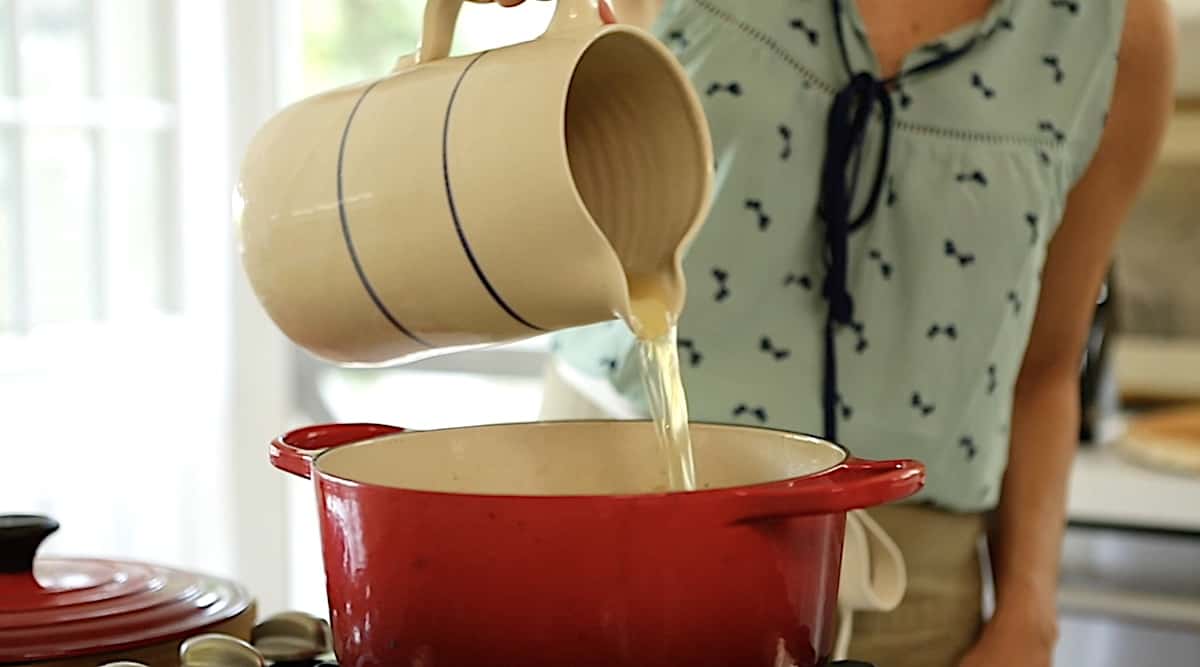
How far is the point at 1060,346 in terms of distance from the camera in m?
1.10

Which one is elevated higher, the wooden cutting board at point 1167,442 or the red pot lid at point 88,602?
the red pot lid at point 88,602

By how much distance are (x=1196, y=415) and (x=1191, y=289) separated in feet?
0.74

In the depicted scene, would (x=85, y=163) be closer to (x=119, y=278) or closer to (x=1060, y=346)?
(x=119, y=278)

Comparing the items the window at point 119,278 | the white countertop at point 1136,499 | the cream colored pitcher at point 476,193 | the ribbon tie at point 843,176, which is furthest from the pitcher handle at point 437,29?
the window at point 119,278

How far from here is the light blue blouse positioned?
0.94m

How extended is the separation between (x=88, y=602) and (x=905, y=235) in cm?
58

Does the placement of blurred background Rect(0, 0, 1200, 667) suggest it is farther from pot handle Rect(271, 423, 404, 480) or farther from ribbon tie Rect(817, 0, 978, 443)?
pot handle Rect(271, 423, 404, 480)

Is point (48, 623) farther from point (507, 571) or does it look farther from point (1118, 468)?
point (1118, 468)

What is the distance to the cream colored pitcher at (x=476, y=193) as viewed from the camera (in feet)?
1.83

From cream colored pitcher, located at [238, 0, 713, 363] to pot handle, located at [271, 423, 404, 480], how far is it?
0.12 ft

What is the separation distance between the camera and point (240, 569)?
99.6 inches

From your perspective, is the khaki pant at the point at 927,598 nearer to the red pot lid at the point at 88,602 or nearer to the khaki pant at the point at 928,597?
the khaki pant at the point at 928,597

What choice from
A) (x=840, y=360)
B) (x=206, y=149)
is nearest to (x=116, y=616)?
(x=840, y=360)

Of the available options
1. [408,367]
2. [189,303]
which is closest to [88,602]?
[189,303]
